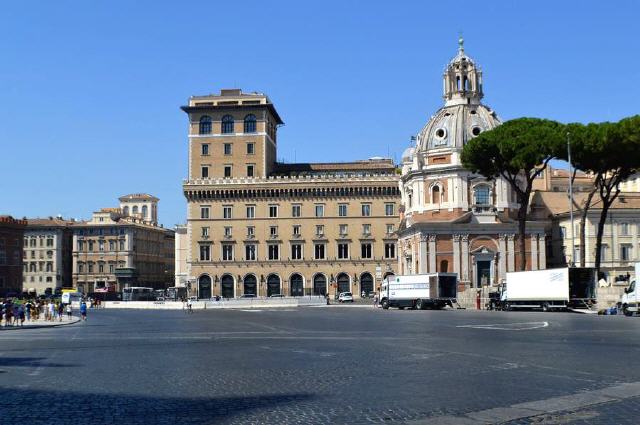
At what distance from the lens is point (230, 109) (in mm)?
107562

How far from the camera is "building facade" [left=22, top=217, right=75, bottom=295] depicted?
13338 centimetres

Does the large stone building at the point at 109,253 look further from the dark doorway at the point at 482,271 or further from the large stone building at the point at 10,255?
the dark doorway at the point at 482,271

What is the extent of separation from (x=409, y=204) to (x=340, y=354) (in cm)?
7187

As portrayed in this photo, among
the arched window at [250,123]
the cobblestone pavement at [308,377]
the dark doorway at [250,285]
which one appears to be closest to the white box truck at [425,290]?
the cobblestone pavement at [308,377]

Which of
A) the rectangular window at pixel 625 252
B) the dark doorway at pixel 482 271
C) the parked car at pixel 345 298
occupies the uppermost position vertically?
the rectangular window at pixel 625 252

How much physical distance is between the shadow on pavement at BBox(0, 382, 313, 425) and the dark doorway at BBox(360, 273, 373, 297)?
8940 cm

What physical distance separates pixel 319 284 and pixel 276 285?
553cm

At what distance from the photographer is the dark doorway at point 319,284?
4090 inches

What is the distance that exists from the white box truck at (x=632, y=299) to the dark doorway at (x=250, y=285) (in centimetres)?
6418

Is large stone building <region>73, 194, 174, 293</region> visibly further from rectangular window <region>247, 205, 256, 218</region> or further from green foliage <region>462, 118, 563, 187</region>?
green foliage <region>462, 118, 563, 187</region>

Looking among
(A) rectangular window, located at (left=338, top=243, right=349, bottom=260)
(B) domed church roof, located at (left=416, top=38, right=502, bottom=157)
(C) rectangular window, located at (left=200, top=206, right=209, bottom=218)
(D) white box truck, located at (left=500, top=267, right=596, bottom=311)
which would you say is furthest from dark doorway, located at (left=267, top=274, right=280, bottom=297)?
(D) white box truck, located at (left=500, top=267, right=596, bottom=311)

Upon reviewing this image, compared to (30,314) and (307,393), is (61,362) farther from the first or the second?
(30,314)

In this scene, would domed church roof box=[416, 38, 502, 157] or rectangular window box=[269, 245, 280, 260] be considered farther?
rectangular window box=[269, 245, 280, 260]

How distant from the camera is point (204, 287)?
10588cm
